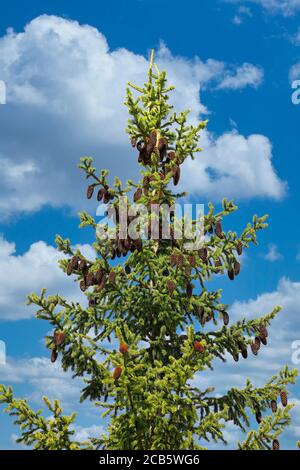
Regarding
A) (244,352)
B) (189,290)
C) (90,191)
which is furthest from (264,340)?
(90,191)

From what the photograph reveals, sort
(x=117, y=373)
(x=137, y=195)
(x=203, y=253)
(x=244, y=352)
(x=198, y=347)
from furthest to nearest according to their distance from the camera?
(x=137, y=195) → (x=244, y=352) → (x=203, y=253) → (x=198, y=347) → (x=117, y=373)

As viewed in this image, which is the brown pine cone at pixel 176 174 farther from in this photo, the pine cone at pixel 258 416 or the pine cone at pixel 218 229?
the pine cone at pixel 258 416

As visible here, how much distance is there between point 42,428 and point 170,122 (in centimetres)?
754

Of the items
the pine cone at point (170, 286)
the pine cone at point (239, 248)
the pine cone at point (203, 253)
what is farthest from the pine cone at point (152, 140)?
the pine cone at point (170, 286)

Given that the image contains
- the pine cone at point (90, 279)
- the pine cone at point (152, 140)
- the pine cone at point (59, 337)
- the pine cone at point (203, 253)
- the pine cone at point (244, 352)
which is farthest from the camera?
the pine cone at point (152, 140)

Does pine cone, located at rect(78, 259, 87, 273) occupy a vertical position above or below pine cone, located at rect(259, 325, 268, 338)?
above

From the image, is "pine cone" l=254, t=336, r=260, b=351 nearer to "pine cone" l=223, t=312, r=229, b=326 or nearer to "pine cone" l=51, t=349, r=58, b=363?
"pine cone" l=223, t=312, r=229, b=326

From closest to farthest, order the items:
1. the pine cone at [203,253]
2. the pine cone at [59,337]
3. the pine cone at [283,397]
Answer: the pine cone at [59,337]
the pine cone at [283,397]
the pine cone at [203,253]

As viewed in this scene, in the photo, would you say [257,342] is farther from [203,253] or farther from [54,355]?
[54,355]

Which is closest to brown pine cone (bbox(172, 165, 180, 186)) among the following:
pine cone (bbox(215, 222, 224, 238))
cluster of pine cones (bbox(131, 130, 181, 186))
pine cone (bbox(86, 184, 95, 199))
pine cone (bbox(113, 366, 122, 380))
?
cluster of pine cones (bbox(131, 130, 181, 186))

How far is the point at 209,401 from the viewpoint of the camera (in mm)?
13430

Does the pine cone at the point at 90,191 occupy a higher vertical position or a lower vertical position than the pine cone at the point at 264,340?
higher

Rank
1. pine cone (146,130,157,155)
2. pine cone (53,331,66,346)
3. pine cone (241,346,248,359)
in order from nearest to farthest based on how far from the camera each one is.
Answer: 1. pine cone (53,331,66,346)
2. pine cone (241,346,248,359)
3. pine cone (146,130,157,155)

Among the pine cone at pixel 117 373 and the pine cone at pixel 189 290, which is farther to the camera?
the pine cone at pixel 189 290
